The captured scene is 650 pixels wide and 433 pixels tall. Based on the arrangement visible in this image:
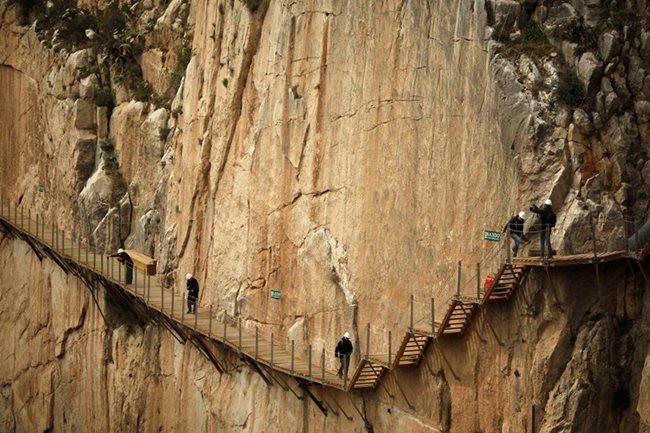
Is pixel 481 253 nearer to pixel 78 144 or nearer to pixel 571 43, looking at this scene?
pixel 571 43

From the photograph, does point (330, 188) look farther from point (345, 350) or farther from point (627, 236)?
point (627, 236)

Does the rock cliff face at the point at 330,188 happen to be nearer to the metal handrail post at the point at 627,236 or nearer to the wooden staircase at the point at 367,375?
the metal handrail post at the point at 627,236

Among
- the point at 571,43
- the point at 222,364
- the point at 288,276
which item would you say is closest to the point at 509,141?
the point at 571,43

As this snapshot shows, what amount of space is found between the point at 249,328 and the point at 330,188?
5.86 meters

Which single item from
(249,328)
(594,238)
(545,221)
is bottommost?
(249,328)

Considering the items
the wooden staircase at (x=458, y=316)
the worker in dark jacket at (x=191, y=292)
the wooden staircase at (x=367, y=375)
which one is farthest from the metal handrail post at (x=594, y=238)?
the worker in dark jacket at (x=191, y=292)

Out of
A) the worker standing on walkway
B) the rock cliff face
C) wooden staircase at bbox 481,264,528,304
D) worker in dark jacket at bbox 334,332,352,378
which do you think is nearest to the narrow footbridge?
wooden staircase at bbox 481,264,528,304

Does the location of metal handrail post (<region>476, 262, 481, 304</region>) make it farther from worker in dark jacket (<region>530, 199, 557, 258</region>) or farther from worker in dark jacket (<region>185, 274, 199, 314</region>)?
worker in dark jacket (<region>185, 274, 199, 314</region>)

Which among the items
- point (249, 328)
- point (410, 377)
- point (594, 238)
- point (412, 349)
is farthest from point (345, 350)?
point (594, 238)

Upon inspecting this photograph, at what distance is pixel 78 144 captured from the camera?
5244 cm

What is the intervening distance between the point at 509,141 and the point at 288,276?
10.4 metres

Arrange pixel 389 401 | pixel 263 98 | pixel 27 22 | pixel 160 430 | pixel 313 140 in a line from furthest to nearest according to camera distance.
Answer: pixel 27 22 → pixel 160 430 → pixel 263 98 → pixel 313 140 → pixel 389 401

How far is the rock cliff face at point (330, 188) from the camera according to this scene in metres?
30.0

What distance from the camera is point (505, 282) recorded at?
3031 cm
